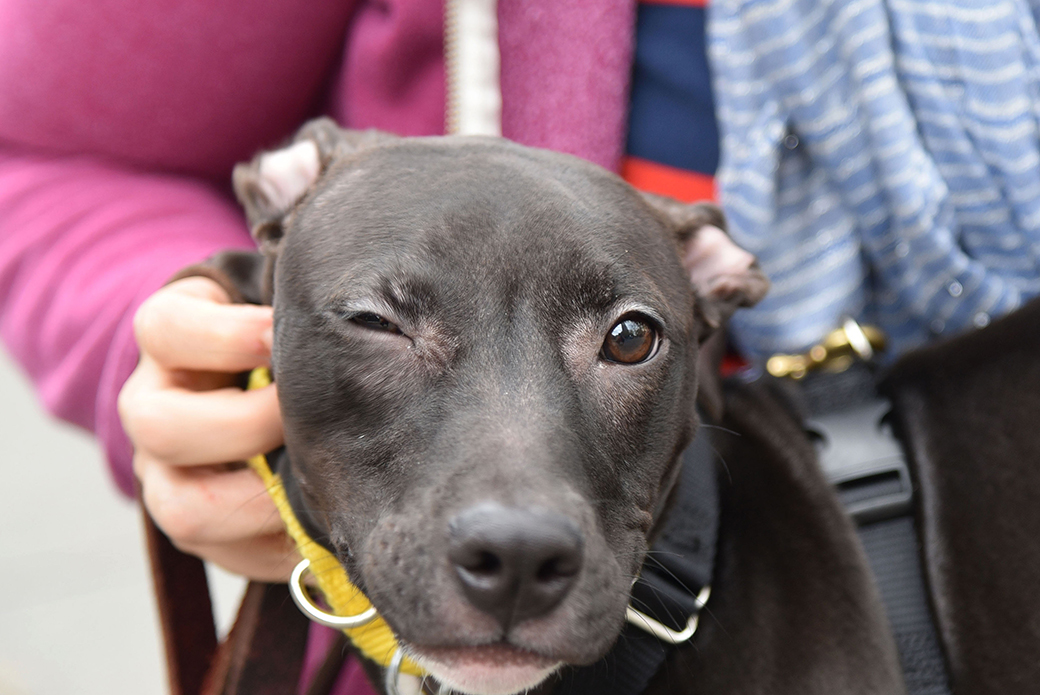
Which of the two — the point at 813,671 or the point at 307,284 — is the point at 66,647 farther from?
the point at 813,671

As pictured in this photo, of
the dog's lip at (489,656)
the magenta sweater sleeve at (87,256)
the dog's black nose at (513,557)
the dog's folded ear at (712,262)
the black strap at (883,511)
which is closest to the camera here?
the dog's black nose at (513,557)

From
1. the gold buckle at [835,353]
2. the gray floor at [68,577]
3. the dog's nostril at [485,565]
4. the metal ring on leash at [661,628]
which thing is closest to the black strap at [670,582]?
the metal ring on leash at [661,628]

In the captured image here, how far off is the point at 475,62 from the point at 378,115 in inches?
14.5

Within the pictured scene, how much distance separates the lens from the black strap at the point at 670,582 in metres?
1.93

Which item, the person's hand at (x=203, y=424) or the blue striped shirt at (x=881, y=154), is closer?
the person's hand at (x=203, y=424)

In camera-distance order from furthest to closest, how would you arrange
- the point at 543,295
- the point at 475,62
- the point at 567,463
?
the point at 475,62 → the point at 543,295 → the point at 567,463

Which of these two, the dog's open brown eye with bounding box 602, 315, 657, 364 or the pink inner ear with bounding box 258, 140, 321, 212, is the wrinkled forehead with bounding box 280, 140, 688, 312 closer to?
the dog's open brown eye with bounding box 602, 315, 657, 364

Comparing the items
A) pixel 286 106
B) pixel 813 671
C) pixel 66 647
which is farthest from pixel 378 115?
pixel 66 647

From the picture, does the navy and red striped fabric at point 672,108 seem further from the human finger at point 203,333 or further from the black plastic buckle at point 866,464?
the human finger at point 203,333

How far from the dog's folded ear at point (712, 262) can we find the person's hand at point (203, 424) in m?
1.02

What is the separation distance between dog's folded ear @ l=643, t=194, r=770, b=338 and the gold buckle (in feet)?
1.11

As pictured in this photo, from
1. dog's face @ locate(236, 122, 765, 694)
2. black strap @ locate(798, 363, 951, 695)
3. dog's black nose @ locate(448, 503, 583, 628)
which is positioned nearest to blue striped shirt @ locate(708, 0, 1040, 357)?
black strap @ locate(798, 363, 951, 695)

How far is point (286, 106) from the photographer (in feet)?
8.71

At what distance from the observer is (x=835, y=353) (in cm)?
246
